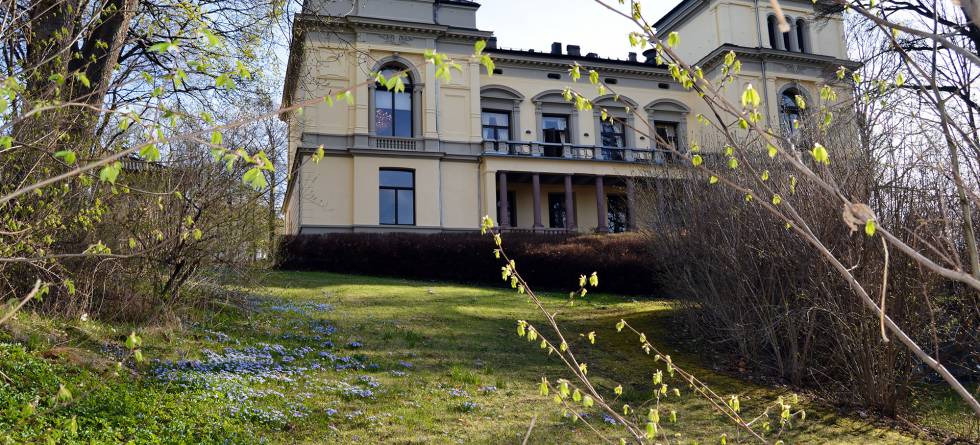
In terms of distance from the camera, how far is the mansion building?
27.9m

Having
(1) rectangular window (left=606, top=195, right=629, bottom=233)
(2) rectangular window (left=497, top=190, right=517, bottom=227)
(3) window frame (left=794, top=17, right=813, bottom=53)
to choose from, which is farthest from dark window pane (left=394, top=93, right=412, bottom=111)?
(3) window frame (left=794, top=17, right=813, bottom=53)

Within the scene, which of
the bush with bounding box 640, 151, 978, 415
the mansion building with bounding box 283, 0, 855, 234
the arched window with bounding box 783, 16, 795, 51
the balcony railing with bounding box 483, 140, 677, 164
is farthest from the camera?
the arched window with bounding box 783, 16, 795, 51

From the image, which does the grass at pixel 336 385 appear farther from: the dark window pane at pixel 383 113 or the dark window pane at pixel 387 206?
the dark window pane at pixel 383 113

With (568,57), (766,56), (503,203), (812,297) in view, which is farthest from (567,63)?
(812,297)

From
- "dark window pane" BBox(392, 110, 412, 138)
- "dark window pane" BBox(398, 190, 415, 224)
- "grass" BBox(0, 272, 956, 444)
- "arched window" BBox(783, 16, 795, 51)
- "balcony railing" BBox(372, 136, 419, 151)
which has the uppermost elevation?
"arched window" BBox(783, 16, 795, 51)

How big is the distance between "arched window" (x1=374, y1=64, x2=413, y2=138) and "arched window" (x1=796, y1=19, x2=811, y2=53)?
2098 centimetres

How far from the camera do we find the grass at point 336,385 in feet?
21.7

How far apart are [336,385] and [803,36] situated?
34875mm

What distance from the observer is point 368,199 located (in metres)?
27.8

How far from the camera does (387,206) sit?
2847cm

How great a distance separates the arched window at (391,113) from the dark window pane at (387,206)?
8.83ft

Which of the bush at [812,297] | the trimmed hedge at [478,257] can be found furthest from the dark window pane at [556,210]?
the bush at [812,297]

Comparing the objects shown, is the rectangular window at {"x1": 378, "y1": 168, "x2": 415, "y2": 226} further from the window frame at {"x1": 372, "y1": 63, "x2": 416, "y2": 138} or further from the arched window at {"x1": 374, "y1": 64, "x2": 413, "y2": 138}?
the arched window at {"x1": 374, "y1": 64, "x2": 413, "y2": 138}

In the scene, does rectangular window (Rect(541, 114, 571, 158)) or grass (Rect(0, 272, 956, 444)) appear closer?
grass (Rect(0, 272, 956, 444))
